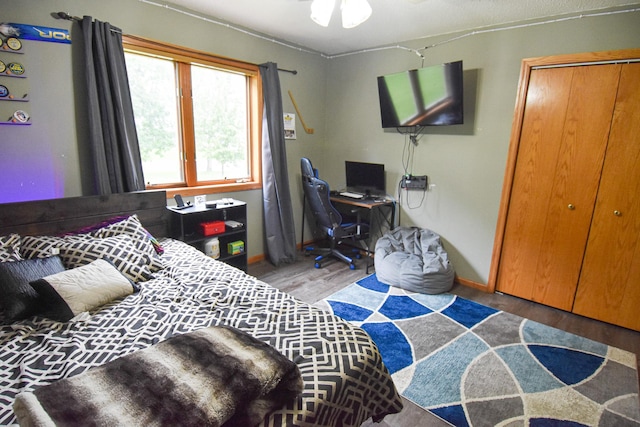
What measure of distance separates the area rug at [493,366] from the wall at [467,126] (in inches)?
34.0

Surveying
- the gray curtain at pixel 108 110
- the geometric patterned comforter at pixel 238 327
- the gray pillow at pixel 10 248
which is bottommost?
the geometric patterned comforter at pixel 238 327

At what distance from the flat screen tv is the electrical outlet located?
56 cm

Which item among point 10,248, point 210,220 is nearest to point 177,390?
point 10,248

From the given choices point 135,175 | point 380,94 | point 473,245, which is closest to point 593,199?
point 473,245

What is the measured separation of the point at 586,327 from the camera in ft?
8.65

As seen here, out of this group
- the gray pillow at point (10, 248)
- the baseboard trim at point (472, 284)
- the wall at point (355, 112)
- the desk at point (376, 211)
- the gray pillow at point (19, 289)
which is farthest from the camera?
the desk at point (376, 211)

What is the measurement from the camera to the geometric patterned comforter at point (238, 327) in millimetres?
1157

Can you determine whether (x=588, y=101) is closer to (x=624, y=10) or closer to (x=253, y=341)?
(x=624, y=10)

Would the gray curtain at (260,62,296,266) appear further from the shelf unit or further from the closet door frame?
the closet door frame

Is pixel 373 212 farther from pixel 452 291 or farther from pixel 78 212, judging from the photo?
pixel 78 212

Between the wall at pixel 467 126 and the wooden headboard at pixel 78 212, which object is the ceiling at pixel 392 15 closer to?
the wall at pixel 467 126

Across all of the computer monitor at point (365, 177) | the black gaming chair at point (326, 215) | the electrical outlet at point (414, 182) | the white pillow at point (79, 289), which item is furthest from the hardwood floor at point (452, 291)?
the white pillow at point (79, 289)

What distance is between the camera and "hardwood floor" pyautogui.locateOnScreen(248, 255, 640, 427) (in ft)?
5.77

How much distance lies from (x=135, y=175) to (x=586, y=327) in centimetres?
381
